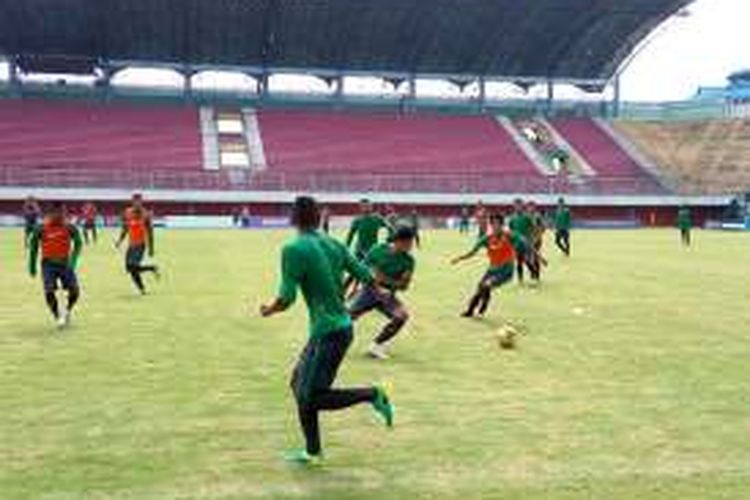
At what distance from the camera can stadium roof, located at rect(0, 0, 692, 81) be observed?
69875mm

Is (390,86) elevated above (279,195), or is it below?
above

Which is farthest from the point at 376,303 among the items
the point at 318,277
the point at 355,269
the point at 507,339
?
the point at 318,277

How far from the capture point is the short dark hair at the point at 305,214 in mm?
8883

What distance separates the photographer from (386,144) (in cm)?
7662

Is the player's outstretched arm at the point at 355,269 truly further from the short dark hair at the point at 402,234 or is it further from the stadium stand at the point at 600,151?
the stadium stand at the point at 600,151

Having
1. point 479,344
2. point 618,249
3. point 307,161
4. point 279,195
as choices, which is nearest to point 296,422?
point 479,344

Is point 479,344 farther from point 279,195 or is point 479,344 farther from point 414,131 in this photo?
point 414,131

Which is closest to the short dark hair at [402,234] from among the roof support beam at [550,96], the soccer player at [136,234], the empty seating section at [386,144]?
the soccer player at [136,234]

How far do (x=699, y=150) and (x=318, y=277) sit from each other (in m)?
76.0

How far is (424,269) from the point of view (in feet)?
105

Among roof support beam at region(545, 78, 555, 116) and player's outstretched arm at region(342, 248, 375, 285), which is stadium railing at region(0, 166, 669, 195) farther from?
player's outstretched arm at region(342, 248, 375, 285)

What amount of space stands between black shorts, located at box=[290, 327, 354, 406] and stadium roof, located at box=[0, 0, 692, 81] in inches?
2432

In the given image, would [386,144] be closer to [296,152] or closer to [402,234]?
[296,152]

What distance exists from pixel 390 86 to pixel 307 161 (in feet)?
41.8
